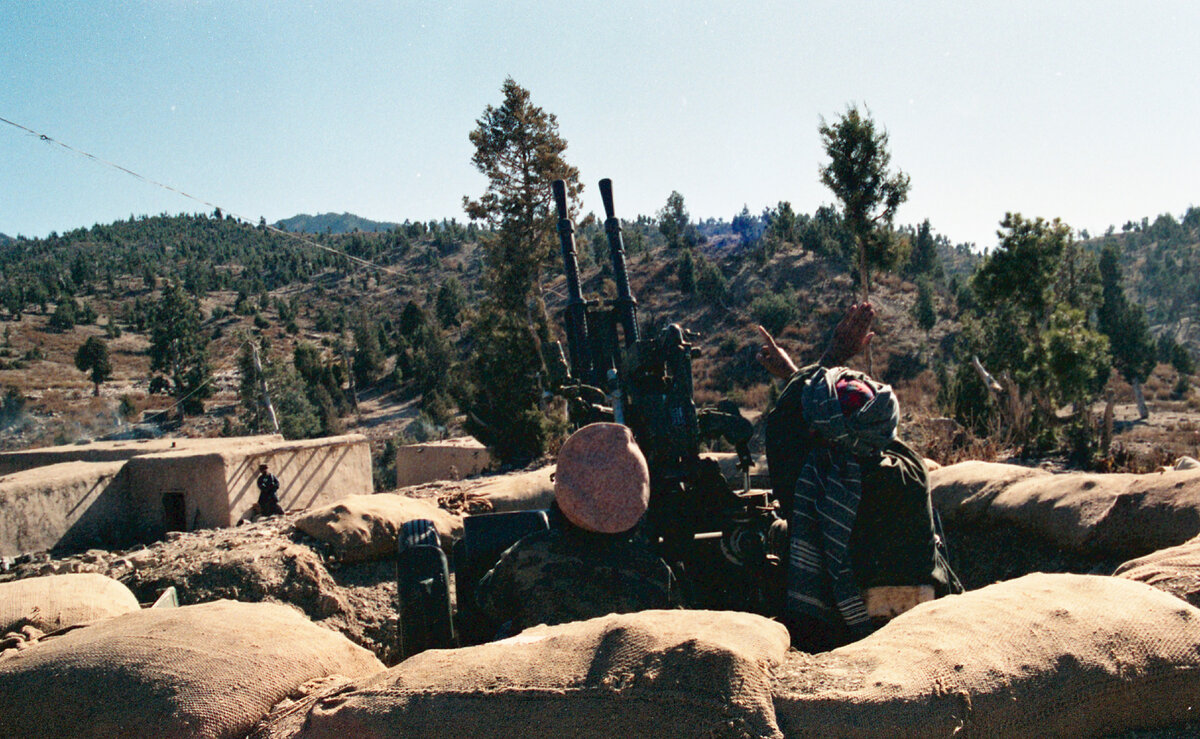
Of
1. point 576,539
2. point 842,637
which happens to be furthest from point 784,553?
point 576,539

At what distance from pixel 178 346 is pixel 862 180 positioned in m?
42.1

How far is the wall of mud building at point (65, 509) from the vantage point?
706 centimetres

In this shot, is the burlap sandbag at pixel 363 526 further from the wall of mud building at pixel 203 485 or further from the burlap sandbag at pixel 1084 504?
the wall of mud building at pixel 203 485

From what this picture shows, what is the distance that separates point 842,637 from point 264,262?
8783 cm

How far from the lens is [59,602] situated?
8.61 feet

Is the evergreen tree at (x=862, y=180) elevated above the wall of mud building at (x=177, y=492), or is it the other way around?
the evergreen tree at (x=862, y=180)

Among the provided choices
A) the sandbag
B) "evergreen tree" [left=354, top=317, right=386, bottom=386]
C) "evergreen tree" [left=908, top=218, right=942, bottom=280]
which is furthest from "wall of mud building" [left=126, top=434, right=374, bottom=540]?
"evergreen tree" [left=908, top=218, right=942, bottom=280]

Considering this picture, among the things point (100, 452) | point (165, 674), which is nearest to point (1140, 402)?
point (100, 452)

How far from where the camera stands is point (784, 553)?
2783mm

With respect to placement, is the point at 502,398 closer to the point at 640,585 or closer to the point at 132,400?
the point at 640,585

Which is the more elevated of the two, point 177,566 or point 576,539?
point 576,539

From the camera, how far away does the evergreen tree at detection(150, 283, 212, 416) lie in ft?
143

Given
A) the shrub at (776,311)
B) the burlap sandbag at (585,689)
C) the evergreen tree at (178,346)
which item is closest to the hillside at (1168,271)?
the shrub at (776,311)

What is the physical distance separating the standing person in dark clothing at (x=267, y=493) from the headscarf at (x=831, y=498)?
325 inches
